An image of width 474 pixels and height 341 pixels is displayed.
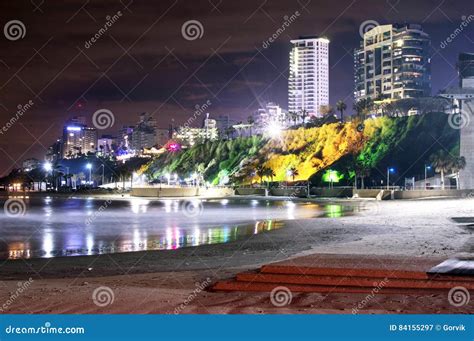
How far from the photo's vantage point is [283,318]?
8.84 meters

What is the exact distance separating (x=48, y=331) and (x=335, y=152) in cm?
14039

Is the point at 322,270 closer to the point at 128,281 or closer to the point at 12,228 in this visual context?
the point at 128,281

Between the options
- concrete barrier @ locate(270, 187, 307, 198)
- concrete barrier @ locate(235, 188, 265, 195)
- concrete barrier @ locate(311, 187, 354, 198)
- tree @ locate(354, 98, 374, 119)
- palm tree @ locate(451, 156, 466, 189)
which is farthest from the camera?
tree @ locate(354, 98, 374, 119)

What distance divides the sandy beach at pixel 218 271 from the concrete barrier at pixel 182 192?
7048 centimetres

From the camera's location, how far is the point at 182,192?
335 feet

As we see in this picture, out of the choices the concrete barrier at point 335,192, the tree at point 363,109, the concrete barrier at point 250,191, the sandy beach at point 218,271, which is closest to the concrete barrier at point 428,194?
the concrete barrier at point 335,192

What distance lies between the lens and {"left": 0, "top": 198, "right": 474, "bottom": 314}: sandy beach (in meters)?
9.60

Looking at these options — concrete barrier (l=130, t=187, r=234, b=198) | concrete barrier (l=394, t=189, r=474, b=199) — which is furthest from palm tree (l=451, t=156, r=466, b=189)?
concrete barrier (l=130, t=187, r=234, b=198)

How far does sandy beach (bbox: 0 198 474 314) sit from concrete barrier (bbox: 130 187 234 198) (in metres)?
70.5

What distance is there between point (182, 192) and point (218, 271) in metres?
88.5

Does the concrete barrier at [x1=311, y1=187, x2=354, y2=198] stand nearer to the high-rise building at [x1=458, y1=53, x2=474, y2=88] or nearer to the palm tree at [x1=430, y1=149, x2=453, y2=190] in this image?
the palm tree at [x1=430, y1=149, x2=453, y2=190]

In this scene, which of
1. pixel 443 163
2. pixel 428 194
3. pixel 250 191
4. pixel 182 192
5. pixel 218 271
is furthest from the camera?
pixel 182 192

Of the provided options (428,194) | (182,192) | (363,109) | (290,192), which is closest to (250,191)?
(290,192)

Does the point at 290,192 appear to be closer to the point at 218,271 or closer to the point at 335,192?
the point at 335,192
